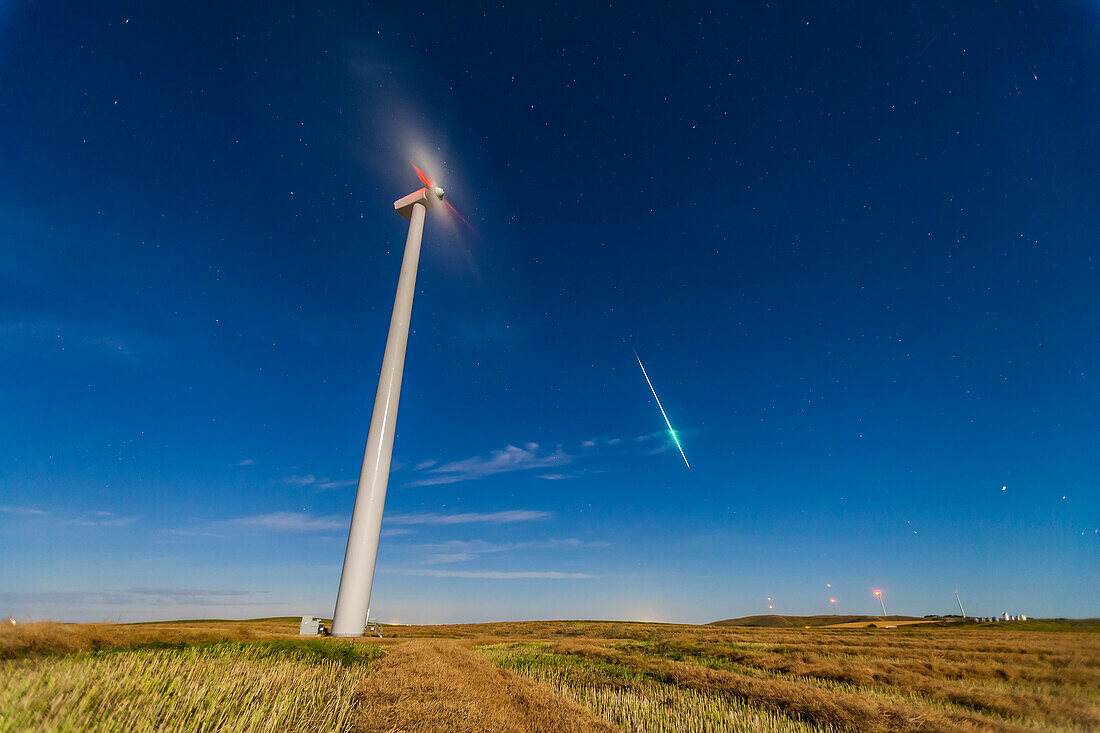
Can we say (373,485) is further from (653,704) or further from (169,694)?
(653,704)

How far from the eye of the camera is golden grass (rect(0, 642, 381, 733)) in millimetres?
8266

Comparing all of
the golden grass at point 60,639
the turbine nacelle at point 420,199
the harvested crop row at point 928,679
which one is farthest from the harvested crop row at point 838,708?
the turbine nacelle at point 420,199

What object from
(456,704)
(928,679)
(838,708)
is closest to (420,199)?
(456,704)

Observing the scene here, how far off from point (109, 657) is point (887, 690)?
2744 cm

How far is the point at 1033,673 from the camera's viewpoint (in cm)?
1889

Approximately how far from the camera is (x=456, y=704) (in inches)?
451

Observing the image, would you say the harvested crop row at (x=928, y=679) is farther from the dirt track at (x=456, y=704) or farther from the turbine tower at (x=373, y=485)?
the turbine tower at (x=373, y=485)

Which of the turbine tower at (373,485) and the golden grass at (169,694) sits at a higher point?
the turbine tower at (373,485)

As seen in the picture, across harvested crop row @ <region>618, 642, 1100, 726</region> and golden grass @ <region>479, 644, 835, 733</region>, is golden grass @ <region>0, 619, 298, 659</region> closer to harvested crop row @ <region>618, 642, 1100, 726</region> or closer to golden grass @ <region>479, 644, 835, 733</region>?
golden grass @ <region>479, 644, 835, 733</region>

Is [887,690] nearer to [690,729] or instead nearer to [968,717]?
[968,717]

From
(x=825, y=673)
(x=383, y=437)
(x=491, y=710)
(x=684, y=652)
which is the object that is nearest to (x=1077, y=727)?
(x=825, y=673)

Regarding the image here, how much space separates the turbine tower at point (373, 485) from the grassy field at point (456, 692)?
175 inches

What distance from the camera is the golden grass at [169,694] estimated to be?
27.1ft

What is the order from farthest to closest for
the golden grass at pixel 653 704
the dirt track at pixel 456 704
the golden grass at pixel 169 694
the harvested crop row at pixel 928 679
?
the golden grass at pixel 653 704, the harvested crop row at pixel 928 679, the dirt track at pixel 456 704, the golden grass at pixel 169 694
